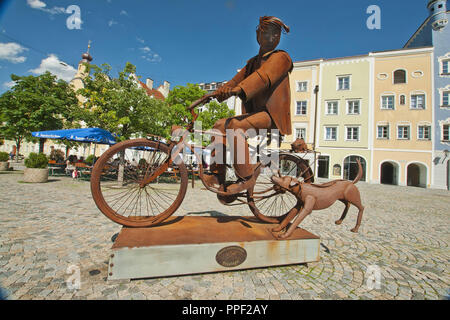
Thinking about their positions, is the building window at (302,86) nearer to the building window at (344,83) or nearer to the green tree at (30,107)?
the building window at (344,83)

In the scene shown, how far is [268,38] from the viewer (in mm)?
3102

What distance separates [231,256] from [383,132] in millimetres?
27155

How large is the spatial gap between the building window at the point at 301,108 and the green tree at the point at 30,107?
23.2 meters

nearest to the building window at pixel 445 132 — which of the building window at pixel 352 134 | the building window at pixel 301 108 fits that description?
the building window at pixel 352 134

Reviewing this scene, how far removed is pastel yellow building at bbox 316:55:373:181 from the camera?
23.3 meters

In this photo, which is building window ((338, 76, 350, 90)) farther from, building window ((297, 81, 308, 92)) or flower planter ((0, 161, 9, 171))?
flower planter ((0, 161, 9, 171))

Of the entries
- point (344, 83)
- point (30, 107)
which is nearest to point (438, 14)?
point (344, 83)

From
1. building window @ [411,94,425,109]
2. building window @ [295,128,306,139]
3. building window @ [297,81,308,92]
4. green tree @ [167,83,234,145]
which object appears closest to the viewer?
green tree @ [167,83,234,145]

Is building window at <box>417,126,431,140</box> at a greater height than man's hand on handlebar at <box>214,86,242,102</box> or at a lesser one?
greater

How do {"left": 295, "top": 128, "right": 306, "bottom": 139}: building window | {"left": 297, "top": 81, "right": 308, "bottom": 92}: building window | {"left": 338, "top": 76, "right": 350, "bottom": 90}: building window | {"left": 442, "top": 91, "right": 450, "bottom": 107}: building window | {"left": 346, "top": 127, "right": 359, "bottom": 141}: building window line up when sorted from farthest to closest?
{"left": 297, "top": 81, "right": 308, "bottom": 92}: building window < {"left": 295, "top": 128, "right": 306, "bottom": 139}: building window < {"left": 338, "top": 76, "right": 350, "bottom": 90}: building window < {"left": 346, "top": 127, "right": 359, "bottom": 141}: building window < {"left": 442, "top": 91, "right": 450, "bottom": 107}: building window

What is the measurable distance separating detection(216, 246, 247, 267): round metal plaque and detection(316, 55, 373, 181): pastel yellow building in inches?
917

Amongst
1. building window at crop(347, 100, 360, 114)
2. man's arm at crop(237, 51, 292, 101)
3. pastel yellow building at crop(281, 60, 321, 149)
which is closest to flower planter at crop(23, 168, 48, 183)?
man's arm at crop(237, 51, 292, 101)

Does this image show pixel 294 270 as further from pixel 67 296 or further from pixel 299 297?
pixel 67 296

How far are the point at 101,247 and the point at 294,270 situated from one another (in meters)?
2.85
